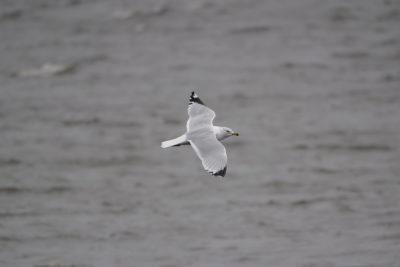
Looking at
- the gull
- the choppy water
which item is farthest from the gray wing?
the choppy water

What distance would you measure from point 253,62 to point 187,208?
765 centimetres

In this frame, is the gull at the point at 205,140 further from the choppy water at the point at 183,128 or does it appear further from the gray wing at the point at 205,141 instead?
the choppy water at the point at 183,128

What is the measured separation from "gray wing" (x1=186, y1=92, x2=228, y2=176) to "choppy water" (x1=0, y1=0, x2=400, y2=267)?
Result: 3276 mm

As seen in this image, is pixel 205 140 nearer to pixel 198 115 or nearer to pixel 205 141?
pixel 205 141

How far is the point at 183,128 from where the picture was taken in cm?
1959

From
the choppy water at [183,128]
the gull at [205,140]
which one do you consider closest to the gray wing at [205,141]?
the gull at [205,140]

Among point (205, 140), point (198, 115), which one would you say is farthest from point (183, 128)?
point (205, 140)

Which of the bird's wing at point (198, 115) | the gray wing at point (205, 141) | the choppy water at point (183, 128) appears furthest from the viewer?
the choppy water at point (183, 128)

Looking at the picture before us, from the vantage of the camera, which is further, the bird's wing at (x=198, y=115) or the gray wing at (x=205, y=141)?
the bird's wing at (x=198, y=115)

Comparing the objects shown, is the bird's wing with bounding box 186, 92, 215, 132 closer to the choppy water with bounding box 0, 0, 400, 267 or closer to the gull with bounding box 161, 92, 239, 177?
the gull with bounding box 161, 92, 239, 177

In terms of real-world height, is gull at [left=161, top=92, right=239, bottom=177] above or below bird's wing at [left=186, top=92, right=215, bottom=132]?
below

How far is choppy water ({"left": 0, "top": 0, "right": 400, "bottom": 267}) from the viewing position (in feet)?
46.8

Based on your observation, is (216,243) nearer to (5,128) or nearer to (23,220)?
(23,220)

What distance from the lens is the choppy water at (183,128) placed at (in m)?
14.3
